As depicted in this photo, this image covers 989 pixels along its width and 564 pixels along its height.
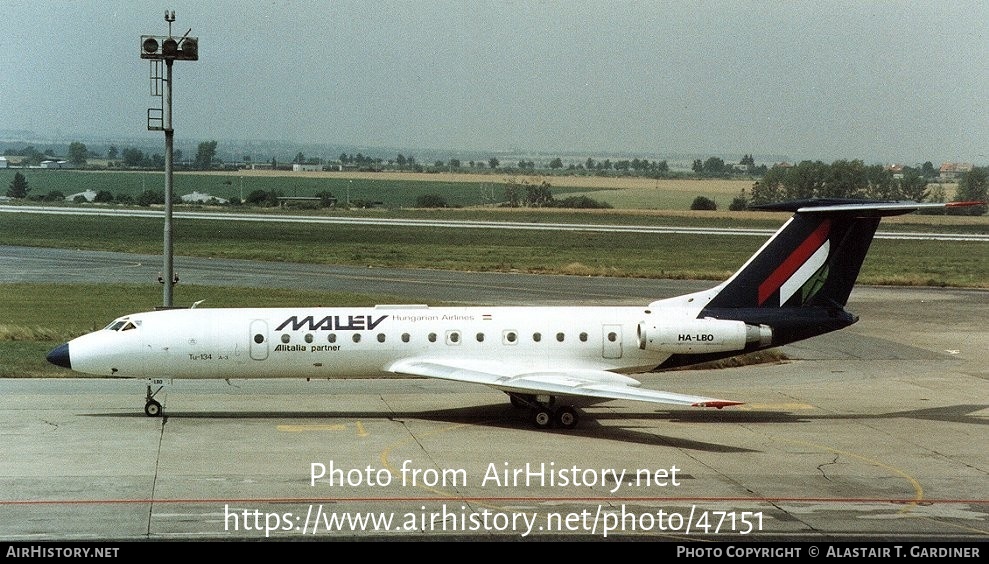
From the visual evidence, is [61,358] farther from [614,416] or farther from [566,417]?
[614,416]

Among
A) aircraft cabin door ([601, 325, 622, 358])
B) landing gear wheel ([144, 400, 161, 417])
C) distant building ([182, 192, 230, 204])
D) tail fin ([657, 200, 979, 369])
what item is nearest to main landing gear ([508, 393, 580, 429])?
aircraft cabin door ([601, 325, 622, 358])

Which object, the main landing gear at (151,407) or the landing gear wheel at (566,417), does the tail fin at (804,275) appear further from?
the main landing gear at (151,407)

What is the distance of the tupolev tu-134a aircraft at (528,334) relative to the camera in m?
24.8

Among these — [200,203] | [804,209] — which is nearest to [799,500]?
[804,209]

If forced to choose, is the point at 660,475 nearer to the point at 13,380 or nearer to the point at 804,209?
the point at 804,209

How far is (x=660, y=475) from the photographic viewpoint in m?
20.0

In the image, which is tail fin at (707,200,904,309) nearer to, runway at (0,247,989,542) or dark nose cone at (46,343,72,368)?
runway at (0,247,989,542)

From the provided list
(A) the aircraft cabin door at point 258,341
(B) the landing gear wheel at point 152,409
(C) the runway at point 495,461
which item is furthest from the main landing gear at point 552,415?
(B) the landing gear wheel at point 152,409

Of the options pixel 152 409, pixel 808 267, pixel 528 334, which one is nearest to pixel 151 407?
pixel 152 409

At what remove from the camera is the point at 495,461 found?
20906 millimetres

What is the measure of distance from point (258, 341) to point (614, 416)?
27.7 ft

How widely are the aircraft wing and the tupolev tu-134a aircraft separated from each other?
49mm

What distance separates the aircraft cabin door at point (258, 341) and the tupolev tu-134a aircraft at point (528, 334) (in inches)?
0.9
